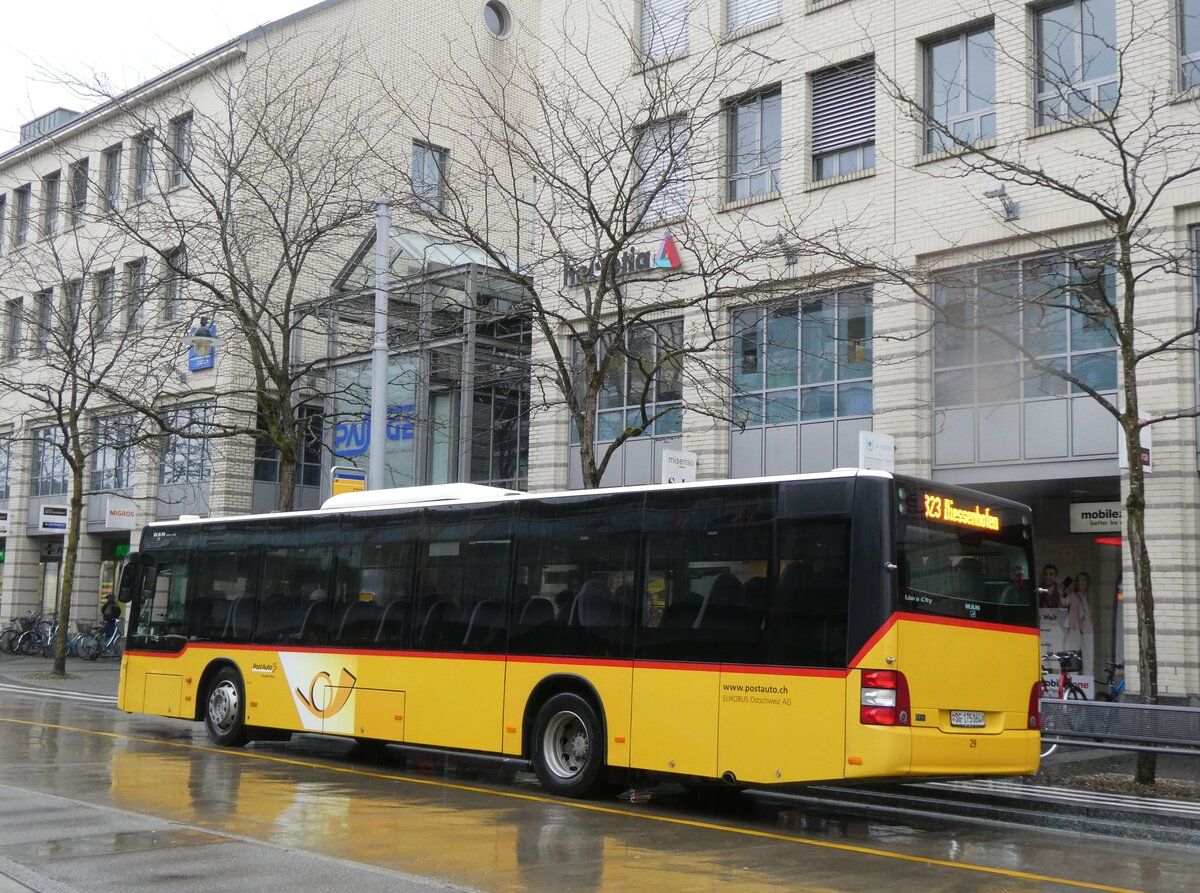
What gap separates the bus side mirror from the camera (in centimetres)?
1831

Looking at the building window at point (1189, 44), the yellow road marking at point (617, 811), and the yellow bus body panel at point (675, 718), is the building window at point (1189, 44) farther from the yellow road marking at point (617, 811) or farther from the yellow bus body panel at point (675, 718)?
the yellow road marking at point (617, 811)

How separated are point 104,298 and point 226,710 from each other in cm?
1480

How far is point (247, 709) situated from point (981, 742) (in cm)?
912

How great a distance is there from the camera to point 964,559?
11125 mm

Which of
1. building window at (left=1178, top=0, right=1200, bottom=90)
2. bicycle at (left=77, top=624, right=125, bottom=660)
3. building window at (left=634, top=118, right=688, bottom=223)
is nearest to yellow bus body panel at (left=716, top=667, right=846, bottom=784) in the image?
building window at (left=634, top=118, right=688, bottom=223)

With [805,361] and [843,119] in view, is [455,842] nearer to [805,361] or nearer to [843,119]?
[805,361]

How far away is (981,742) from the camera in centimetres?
1087

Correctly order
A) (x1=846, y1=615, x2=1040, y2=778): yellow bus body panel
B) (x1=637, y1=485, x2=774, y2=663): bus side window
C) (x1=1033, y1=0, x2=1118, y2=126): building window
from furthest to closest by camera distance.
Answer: (x1=1033, y1=0, x2=1118, y2=126): building window
(x1=637, y1=485, x2=774, y2=663): bus side window
(x1=846, y1=615, x2=1040, y2=778): yellow bus body panel

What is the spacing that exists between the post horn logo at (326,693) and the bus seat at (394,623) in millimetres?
675

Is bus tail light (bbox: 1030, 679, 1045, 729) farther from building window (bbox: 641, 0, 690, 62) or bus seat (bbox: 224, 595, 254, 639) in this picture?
building window (bbox: 641, 0, 690, 62)

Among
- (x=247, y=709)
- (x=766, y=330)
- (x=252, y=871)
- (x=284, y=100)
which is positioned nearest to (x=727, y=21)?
(x=766, y=330)

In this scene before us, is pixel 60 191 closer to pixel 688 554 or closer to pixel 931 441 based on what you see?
pixel 931 441

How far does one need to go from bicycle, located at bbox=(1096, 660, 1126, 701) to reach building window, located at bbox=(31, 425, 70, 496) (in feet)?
109

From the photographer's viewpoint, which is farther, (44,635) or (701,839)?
(44,635)
